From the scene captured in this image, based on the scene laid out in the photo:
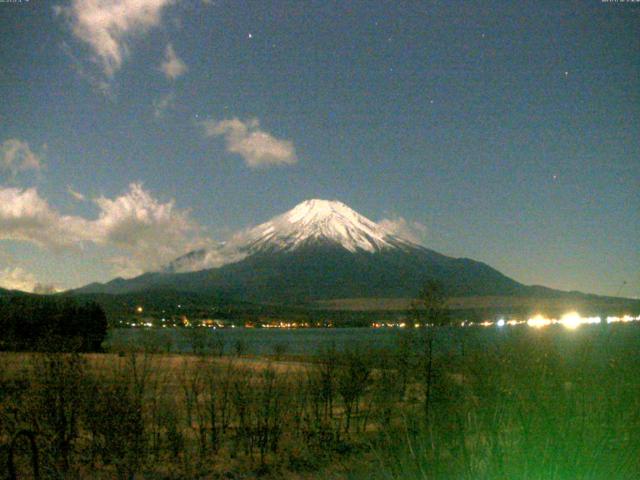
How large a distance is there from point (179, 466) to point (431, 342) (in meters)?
6.10

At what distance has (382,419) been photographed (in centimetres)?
637

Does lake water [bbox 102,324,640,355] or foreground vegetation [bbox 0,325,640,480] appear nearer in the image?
foreground vegetation [bbox 0,325,640,480]

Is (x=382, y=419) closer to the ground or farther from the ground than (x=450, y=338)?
closer to the ground

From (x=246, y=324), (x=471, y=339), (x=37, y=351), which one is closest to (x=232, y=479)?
(x=37, y=351)

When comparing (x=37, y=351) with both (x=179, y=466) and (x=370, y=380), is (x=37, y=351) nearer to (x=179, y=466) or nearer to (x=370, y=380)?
(x=179, y=466)

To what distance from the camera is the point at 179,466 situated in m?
11.0

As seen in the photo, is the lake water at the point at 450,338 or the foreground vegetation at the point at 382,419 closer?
the foreground vegetation at the point at 382,419

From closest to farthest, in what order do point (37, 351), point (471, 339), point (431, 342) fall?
point (37, 351)
point (471, 339)
point (431, 342)

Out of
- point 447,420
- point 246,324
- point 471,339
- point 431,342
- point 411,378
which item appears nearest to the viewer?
point 447,420

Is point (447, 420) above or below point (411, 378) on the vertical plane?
above

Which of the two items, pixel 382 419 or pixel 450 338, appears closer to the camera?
pixel 382 419

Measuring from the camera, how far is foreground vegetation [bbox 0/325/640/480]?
327 centimetres

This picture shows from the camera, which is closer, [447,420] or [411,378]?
[447,420]

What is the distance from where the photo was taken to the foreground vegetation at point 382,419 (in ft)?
10.7
